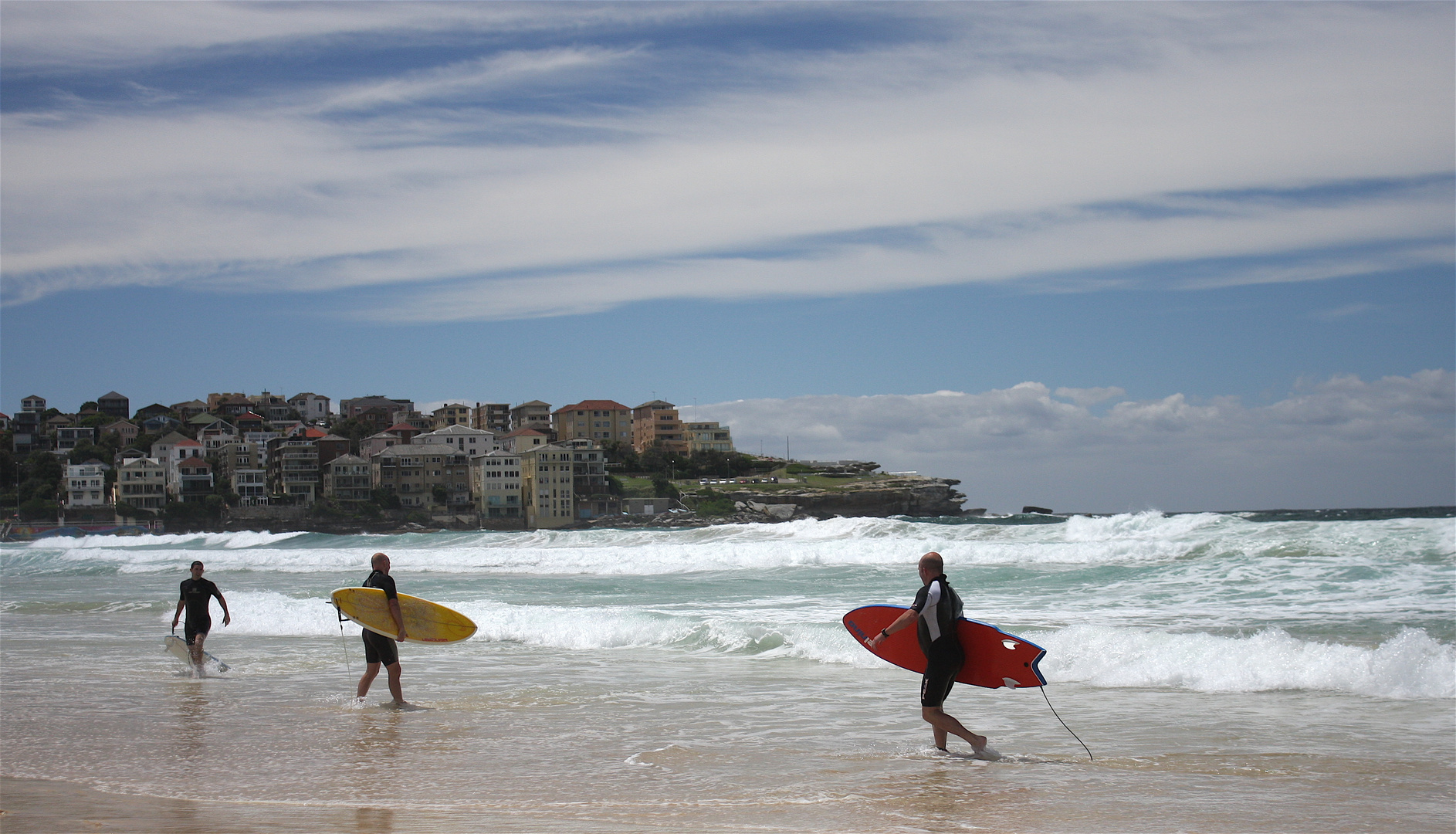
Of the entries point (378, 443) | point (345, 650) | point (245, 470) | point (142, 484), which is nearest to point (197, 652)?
point (345, 650)

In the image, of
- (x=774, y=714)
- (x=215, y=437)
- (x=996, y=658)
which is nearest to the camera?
(x=996, y=658)

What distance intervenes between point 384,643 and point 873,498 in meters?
96.5

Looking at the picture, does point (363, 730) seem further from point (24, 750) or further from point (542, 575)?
point (542, 575)

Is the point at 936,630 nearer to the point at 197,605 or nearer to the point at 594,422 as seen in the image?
the point at 197,605

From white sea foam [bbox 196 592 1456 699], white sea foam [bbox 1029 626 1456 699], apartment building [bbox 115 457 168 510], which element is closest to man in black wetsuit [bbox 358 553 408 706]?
white sea foam [bbox 196 592 1456 699]

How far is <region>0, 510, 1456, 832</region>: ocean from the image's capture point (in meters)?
6.11

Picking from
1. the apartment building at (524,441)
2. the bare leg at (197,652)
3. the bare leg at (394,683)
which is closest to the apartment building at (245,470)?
the apartment building at (524,441)

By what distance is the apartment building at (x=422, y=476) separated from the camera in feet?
317

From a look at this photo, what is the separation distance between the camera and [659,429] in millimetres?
128375

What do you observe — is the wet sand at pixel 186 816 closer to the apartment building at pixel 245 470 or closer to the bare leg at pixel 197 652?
the bare leg at pixel 197 652

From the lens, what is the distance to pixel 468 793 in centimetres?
636

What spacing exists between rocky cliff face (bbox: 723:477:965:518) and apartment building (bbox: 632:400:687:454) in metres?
25.2

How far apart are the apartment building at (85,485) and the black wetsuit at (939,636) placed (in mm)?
107071

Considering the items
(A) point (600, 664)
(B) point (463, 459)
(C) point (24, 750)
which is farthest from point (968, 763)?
(B) point (463, 459)
